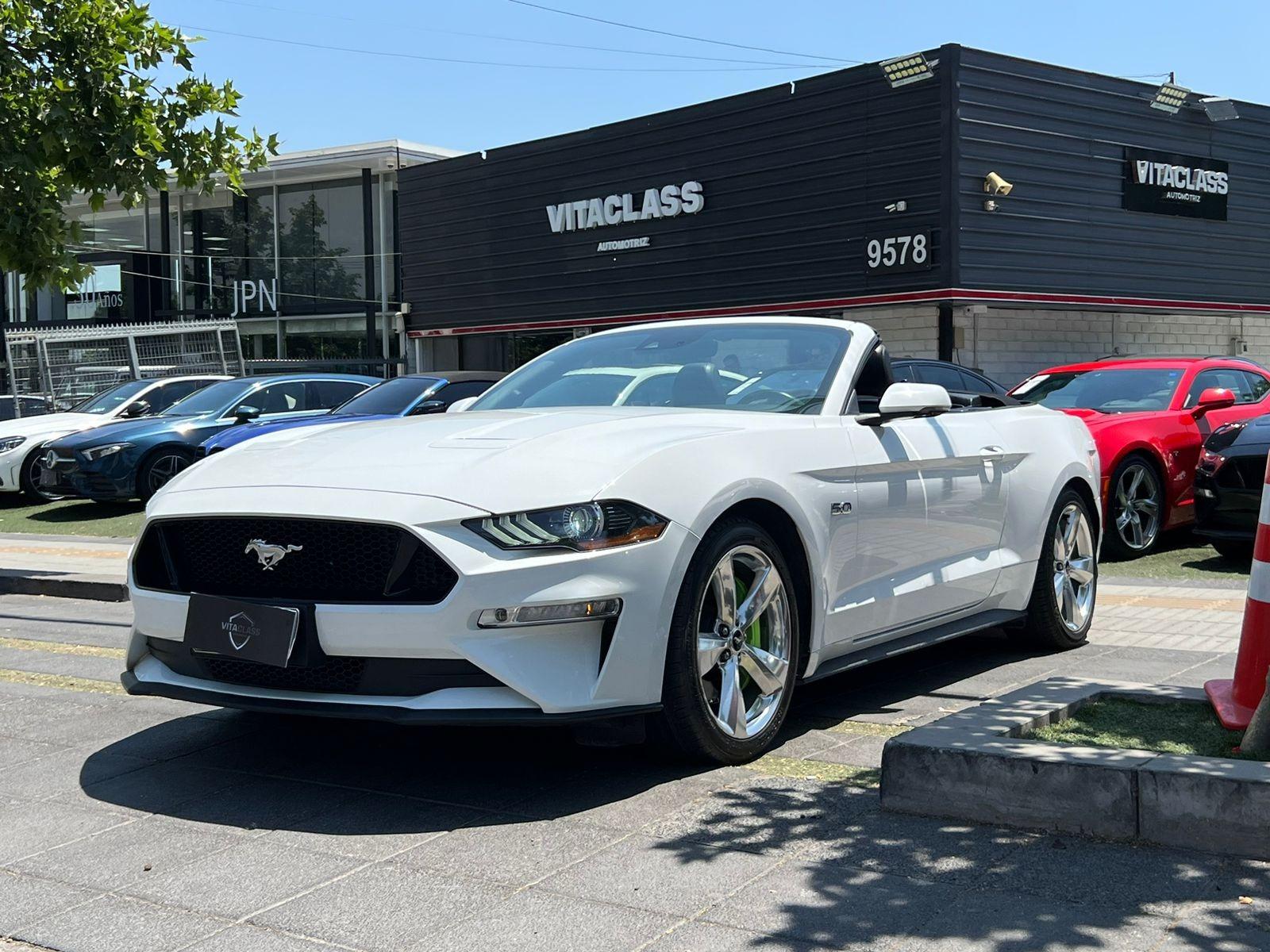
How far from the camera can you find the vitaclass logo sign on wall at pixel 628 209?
73.8 ft

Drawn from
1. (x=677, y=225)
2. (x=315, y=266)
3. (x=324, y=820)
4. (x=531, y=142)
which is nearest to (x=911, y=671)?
(x=324, y=820)

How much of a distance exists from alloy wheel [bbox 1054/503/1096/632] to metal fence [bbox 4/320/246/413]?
56.6 ft

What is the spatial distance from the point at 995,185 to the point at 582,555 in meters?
16.3

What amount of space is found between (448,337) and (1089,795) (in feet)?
84.6

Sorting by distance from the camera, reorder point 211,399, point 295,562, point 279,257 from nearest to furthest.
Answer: point 295,562 < point 211,399 < point 279,257

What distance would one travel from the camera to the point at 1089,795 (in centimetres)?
375

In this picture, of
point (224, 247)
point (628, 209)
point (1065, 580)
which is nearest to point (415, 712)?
point (1065, 580)

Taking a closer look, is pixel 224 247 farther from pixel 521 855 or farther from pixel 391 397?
pixel 521 855

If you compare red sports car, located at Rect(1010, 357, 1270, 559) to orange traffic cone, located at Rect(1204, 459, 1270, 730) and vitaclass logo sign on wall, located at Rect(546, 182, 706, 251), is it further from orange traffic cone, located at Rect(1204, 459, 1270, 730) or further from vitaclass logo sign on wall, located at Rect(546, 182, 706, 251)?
vitaclass logo sign on wall, located at Rect(546, 182, 706, 251)

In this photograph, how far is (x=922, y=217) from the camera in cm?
1919

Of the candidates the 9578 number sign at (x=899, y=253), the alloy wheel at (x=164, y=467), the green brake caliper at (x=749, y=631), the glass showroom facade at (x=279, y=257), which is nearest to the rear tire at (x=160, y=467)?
the alloy wheel at (x=164, y=467)

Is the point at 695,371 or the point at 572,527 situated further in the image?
the point at 695,371

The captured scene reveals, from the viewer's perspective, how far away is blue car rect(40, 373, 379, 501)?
1537 cm

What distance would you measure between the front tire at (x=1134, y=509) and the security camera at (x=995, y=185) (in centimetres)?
908
